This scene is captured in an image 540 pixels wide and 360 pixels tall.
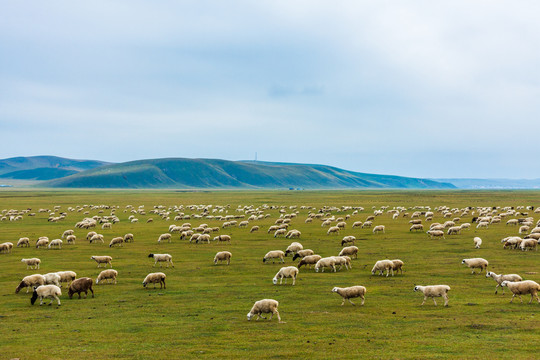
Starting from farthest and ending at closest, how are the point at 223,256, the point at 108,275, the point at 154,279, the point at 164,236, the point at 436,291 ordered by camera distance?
the point at 164,236 < the point at 223,256 < the point at 108,275 < the point at 154,279 < the point at 436,291

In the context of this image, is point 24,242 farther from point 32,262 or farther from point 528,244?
point 528,244

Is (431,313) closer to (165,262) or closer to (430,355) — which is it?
(430,355)

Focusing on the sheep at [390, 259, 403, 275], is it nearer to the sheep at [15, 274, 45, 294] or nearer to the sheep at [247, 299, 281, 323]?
the sheep at [247, 299, 281, 323]

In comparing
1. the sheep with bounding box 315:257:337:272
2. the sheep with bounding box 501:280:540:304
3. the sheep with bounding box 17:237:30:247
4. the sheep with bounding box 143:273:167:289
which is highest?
the sheep with bounding box 501:280:540:304

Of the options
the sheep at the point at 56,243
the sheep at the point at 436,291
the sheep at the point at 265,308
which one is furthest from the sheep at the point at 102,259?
the sheep at the point at 436,291

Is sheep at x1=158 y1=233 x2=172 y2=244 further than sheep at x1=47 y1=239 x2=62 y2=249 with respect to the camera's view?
Yes

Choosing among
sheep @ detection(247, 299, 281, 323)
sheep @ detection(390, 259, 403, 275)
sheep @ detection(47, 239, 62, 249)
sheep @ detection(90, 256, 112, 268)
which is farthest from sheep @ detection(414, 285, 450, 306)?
sheep @ detection(47, 239, 62, 249)

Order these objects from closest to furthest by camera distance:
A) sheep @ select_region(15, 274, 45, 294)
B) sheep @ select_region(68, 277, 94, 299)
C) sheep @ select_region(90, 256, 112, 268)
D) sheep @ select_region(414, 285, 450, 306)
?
sheep @ select_region(414, 285, 450, 306), sheep @ select_region(68, 277, 94, 299), sheep @ select_region(15, 274, 45, 294), sheep @ select_region(90, 256, 112, 268)

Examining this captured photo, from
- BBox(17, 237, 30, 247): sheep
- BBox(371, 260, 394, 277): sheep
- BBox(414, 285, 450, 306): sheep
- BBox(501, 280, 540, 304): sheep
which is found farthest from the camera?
BBox(17, 237, 30, 247): sheep

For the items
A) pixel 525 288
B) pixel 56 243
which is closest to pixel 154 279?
pixel 525 288

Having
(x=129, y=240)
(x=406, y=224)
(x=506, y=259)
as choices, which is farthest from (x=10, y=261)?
(x=406, y=224)

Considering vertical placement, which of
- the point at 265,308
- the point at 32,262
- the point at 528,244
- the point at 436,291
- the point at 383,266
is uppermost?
the point at 528,244

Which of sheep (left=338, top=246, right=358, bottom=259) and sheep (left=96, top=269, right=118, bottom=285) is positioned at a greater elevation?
sheep (left=338, top=246, right=358, bottom=259)

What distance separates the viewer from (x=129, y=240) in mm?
45531
